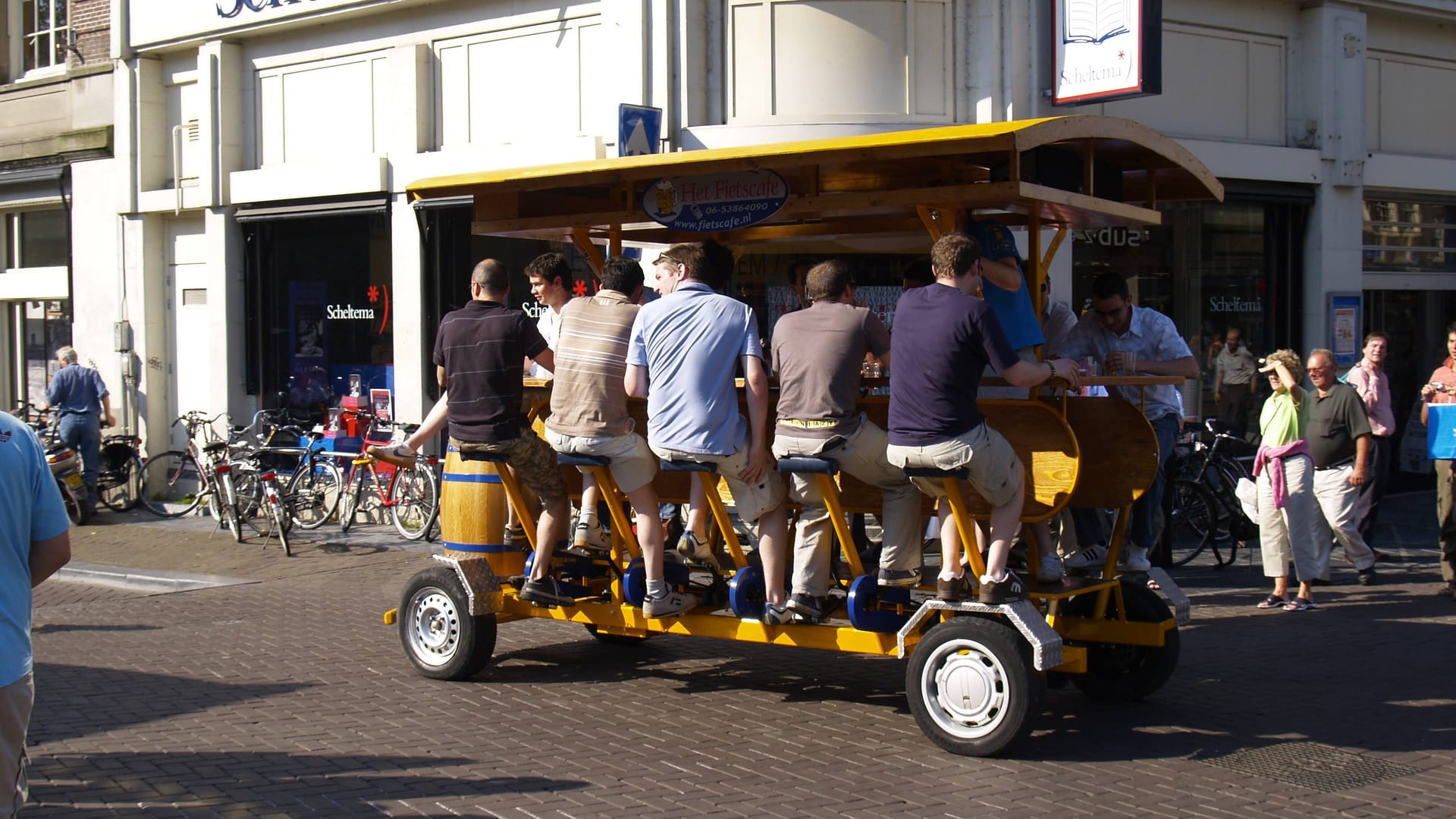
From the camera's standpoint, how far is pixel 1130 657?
23.2ft

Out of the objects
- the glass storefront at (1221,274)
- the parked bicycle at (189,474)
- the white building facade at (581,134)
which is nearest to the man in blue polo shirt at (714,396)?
the white building facade at (581,134)

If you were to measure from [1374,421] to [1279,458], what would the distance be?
185cm

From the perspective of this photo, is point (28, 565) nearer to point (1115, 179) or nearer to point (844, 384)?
point (844, 384)

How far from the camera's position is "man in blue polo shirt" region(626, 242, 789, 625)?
22.5 feet

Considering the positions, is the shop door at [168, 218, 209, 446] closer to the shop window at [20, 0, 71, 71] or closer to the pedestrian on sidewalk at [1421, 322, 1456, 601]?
the shop window at [20, 0, 71, 71]

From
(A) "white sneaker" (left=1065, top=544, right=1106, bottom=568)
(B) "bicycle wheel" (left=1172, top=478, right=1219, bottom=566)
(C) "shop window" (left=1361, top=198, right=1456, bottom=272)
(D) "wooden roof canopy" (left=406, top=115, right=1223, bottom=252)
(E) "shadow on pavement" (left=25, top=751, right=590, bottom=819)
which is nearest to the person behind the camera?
(E) "shadow on pavement" (left=25, top=751, right=590, bottom=819)

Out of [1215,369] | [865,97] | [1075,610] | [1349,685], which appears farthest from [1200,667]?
[1215,369]

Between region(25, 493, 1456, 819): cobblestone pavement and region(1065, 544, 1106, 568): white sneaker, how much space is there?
667mm

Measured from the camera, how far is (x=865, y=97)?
12.0 metres

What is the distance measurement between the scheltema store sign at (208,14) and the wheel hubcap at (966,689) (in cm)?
1045

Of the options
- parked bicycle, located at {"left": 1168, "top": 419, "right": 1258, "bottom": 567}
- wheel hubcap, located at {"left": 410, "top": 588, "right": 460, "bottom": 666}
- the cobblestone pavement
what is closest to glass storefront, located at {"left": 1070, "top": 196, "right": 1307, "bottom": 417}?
parked bicycle, located at {"left": 1168, "top": 419, "right": 1258, "bottom": 567}

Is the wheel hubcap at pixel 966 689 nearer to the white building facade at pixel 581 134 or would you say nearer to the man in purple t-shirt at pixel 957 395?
the man in purple t-shirt at pixel 957 395

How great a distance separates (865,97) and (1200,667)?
5.84 m

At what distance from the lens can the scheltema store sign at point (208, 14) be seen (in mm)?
15008
